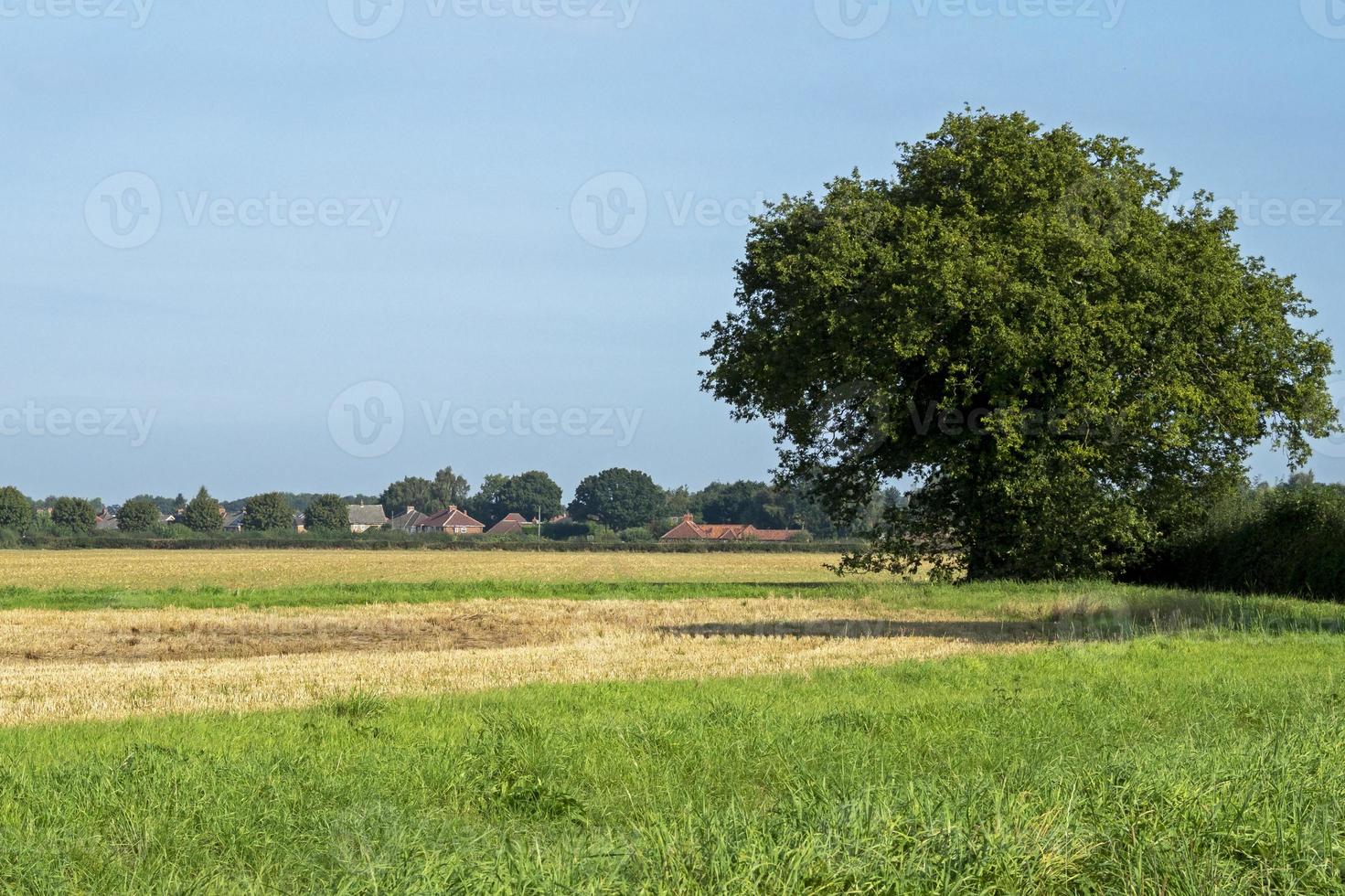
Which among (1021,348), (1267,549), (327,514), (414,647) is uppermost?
(1021,348)

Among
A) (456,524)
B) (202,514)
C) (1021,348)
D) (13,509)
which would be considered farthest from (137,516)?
(1021,348)

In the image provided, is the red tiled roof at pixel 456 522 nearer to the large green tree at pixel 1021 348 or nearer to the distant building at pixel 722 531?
the distant building at pixel 722 531

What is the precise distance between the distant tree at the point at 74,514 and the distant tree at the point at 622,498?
226 feet

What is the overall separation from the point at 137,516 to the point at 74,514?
25.4 ft

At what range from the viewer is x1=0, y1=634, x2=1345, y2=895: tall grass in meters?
5.28

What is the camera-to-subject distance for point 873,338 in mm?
31750

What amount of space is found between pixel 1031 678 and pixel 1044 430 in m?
19.6

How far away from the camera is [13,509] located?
14112 cm

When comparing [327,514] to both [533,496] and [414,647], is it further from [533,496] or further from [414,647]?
[414,647]

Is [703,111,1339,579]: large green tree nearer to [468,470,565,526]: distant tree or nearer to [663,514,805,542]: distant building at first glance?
[663,514,805,542]: distant building

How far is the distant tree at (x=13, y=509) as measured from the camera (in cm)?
13975

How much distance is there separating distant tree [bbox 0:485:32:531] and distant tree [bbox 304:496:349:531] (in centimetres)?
3242

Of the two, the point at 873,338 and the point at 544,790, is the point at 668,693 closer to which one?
the point at 544,790

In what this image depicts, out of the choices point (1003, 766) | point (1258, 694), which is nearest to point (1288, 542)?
point (1258, 694)
